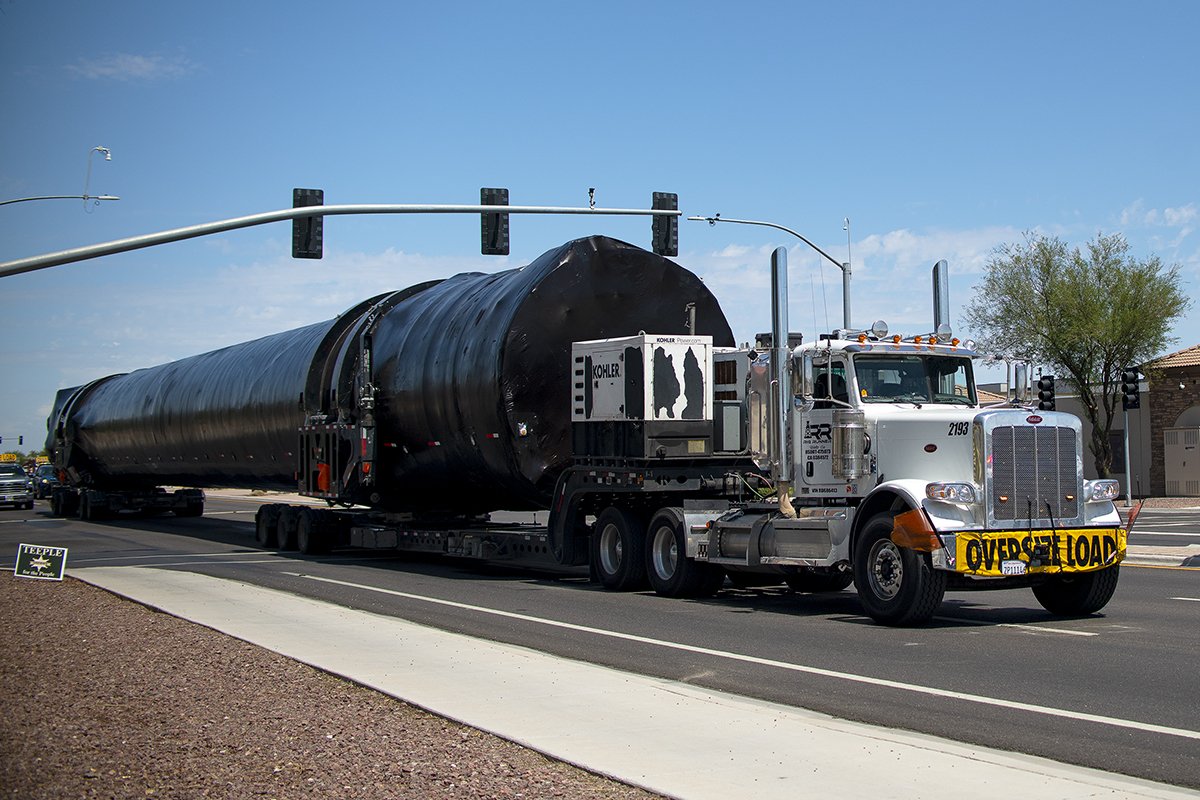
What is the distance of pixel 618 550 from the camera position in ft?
59.3

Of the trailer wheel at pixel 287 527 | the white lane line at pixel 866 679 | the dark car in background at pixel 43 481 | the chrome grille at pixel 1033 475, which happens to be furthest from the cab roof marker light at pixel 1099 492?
the dark car in background at pixel 43 481

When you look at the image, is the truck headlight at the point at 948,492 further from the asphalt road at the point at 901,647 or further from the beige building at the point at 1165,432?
the beige building at the point at 1165,432

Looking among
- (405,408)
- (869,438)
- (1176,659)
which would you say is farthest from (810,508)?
A: (405,408)

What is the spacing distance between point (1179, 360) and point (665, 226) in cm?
3068

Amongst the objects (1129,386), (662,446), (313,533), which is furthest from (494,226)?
(1129,386)

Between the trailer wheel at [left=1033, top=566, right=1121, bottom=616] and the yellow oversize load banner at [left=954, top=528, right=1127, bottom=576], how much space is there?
10.0 inches

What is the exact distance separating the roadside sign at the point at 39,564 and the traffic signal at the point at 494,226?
10676 mm

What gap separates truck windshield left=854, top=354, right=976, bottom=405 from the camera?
14859 mm

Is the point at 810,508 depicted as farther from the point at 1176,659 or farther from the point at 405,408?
the point at 405,408

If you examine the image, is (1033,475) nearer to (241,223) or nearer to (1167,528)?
(241,223)

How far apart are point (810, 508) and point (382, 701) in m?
7.36

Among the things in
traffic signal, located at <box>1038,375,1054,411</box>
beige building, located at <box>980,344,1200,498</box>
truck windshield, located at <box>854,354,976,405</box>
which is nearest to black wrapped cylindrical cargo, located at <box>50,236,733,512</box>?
truck windshield, located at <box>854,354,976,405</box>

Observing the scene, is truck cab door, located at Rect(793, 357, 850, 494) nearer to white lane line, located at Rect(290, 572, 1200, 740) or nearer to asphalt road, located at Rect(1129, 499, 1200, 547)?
white lane line, located at Rect(290, 572, 1200, 740)

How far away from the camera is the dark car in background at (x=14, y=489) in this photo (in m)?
59.2
